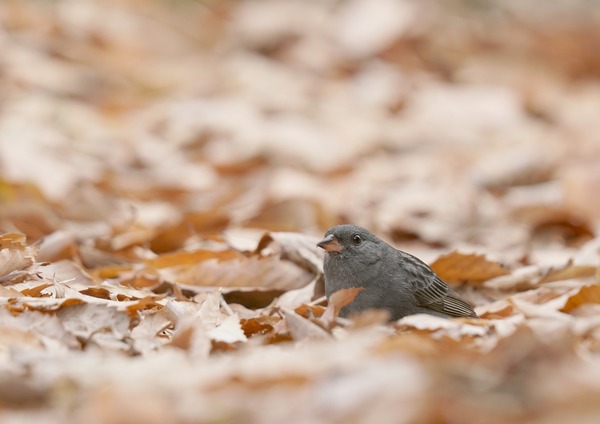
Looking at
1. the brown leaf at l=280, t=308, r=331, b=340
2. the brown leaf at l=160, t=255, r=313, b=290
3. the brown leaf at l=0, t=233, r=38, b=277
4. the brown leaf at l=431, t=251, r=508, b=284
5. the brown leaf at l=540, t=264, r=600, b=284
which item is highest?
the brown leaf at l=540, t=264, r=600, b=284

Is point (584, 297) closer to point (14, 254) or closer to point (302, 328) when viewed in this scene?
point (302, 328)

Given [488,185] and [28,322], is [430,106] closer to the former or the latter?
[488,185]

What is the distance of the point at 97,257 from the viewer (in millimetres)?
4633

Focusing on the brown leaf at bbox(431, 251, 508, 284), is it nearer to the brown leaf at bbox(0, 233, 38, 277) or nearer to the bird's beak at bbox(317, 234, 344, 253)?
the bird's beak at bbox(317, 234, 344, 253)

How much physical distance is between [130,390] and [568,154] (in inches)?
253

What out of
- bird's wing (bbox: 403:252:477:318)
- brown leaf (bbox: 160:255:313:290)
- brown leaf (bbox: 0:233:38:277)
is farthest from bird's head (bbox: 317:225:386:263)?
brown leaf (bbox: 0:233:38:277)

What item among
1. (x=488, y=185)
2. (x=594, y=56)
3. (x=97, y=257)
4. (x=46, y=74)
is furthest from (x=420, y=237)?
(x=594, y=56)

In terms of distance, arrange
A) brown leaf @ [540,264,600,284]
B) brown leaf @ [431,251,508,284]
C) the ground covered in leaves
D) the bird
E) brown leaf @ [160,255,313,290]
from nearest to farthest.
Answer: the ground covered in leaves < the bird < brown leaf @ [160,255,313,290] < brown leaf @ [431,251,508,284] < brown leaf @ [540,264,600,284]

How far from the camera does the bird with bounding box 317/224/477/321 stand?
153 inches

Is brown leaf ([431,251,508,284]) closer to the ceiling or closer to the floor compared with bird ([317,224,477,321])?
closer to the ceiling

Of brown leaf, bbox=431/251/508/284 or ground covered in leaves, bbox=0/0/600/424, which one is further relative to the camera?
brown leaf, bbox=431/251/508/284

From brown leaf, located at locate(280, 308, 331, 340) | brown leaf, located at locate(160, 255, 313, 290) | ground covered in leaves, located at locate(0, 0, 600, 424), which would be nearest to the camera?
ground covered in leaves, located at locate(0, 0, 600, 424)

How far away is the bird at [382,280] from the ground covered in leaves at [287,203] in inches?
8.4

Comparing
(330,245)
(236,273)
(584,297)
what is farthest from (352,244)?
(584,297)
